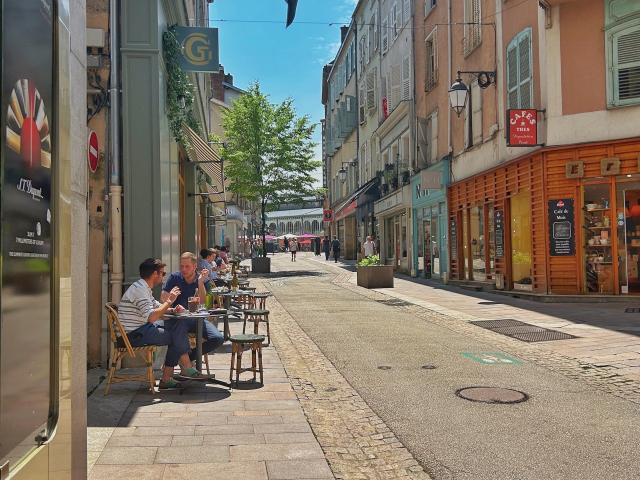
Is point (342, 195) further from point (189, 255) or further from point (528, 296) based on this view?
point (189, 255)

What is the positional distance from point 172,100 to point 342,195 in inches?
1447

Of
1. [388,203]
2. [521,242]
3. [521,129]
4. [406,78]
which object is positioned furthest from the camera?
[388,203]

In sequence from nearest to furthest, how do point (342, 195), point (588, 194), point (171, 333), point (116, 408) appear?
point (116, 408), point (171, 333), point (588, 194), point (342, 195)

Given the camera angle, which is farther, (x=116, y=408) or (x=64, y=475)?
(x=116, y=408)

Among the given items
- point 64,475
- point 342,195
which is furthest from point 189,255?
point 342,195

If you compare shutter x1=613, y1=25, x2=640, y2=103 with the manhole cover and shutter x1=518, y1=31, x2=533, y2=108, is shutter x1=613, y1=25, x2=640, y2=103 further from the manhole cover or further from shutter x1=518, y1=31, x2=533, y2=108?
the manhole cover

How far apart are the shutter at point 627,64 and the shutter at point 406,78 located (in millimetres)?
11746

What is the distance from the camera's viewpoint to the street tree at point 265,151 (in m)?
28.3

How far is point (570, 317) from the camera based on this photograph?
11.0 m

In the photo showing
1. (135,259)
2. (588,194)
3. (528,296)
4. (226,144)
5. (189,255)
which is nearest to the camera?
(189,255)

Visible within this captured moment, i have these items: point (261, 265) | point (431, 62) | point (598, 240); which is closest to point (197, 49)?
point (598, 240)

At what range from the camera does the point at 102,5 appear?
7.17 m

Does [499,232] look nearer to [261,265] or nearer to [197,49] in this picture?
[197,49]

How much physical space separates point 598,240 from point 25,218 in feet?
44.3
